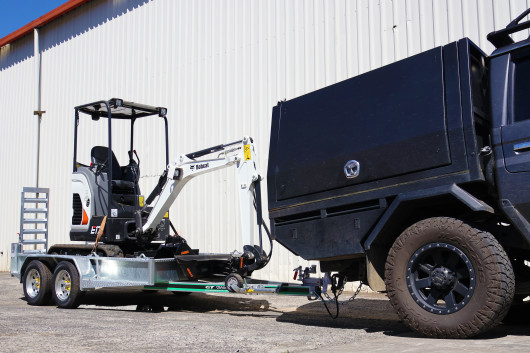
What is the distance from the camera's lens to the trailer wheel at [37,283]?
32.4ft

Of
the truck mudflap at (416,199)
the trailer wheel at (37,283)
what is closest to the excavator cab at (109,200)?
the trailer wheel at (37,283)

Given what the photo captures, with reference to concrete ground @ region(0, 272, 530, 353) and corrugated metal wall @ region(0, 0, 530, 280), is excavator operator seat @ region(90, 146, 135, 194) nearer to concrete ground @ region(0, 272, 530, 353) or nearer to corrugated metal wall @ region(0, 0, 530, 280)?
concrete ground @ region(0, 272, 530, 353)

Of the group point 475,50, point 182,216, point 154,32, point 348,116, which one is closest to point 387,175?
point 348,116

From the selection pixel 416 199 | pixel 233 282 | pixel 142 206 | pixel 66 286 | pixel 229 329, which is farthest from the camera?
pixel 142 206

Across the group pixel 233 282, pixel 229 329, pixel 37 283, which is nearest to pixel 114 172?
pixel 37 283

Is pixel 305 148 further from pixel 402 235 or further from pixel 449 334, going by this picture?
pixel 449 334

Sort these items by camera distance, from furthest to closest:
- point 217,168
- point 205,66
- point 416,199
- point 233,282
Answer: point 205,66 < point 217,168 < point 233,282 < point 416,199

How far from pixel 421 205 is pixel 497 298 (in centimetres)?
113

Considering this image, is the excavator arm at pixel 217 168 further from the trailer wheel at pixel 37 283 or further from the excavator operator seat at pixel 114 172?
the trailer wheel at pixel 37 283

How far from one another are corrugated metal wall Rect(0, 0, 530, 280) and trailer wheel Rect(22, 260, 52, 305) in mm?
4182

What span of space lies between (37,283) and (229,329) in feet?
16.6

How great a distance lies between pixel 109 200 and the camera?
968 cm

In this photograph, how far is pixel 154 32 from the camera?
51.0 ft

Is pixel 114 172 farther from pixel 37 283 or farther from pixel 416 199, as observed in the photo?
pixel 416 199
